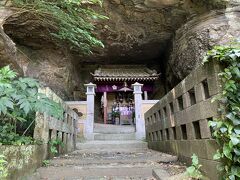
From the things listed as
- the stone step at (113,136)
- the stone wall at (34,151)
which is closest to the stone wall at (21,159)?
the stone wall at (34,151)

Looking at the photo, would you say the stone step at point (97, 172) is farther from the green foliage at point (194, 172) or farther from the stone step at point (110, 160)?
the green foliage at point (194, 172)

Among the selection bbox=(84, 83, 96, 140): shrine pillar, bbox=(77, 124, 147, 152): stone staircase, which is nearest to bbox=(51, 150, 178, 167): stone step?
bbox=(77, 124, 147, 152): stone staircase

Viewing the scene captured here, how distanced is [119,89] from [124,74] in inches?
45.3

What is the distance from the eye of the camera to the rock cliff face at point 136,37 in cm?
973

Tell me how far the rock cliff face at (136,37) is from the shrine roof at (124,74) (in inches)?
33.1

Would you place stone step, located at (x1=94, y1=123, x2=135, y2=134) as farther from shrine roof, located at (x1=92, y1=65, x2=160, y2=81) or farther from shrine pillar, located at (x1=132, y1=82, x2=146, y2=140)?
shrine roof, located at (x1=92, y1=65, x2=160, y2=81)

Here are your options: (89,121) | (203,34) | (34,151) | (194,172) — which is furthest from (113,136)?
(194,172)

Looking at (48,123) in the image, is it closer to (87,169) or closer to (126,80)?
(87,169)

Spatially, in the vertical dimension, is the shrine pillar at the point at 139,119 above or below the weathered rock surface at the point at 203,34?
below

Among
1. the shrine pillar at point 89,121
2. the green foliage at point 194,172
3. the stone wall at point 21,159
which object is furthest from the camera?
the shrine pillar at point 89,121

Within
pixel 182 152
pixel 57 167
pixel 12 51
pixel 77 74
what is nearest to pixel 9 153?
pixel 57 167

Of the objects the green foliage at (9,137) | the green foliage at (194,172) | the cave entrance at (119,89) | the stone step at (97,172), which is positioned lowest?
the stone step at (97,172)

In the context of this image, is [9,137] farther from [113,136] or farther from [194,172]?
[113,136]

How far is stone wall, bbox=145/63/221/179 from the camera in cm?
233
